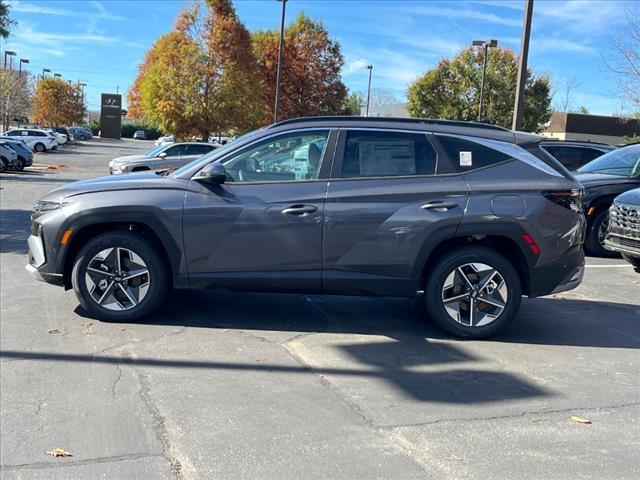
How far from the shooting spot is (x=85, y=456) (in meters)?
3.42

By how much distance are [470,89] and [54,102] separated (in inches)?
2072

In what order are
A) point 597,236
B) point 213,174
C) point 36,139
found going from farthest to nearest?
point 36,139 → point 597,236 → point 213,174

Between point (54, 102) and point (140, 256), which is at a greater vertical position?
point (54, 102)

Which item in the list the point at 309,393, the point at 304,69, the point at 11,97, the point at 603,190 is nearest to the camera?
the point at 309,393

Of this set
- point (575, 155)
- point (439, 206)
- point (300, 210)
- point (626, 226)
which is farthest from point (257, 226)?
point (575, 155)

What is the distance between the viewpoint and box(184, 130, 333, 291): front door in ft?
17.7

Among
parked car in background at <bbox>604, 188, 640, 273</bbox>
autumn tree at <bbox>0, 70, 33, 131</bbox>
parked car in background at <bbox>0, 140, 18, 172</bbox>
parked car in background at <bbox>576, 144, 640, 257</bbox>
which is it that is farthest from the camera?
autumn tree at <bbox>0, 70, 33, 131</bbox>

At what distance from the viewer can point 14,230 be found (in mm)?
10844

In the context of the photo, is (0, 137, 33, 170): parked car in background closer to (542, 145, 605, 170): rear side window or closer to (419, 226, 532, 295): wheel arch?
(542, 145, 605, 170): rear side window

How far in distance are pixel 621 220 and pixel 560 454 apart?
5689 mm

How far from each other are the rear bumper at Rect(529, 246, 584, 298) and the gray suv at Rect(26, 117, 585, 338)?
0.04ft

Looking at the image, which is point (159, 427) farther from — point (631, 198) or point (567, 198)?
point (631, 198)

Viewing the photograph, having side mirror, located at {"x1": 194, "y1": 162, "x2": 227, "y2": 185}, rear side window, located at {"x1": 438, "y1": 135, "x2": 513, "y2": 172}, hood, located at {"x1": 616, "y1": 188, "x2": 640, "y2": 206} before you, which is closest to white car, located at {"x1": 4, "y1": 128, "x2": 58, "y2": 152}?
side mirror, located at {"x1": 194, "y1": 162, "x2": 227, "y2": 185}

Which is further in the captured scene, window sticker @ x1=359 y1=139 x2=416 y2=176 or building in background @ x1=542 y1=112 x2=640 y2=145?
building in background @ x1=542 y1=112 x2=640 y2=145
